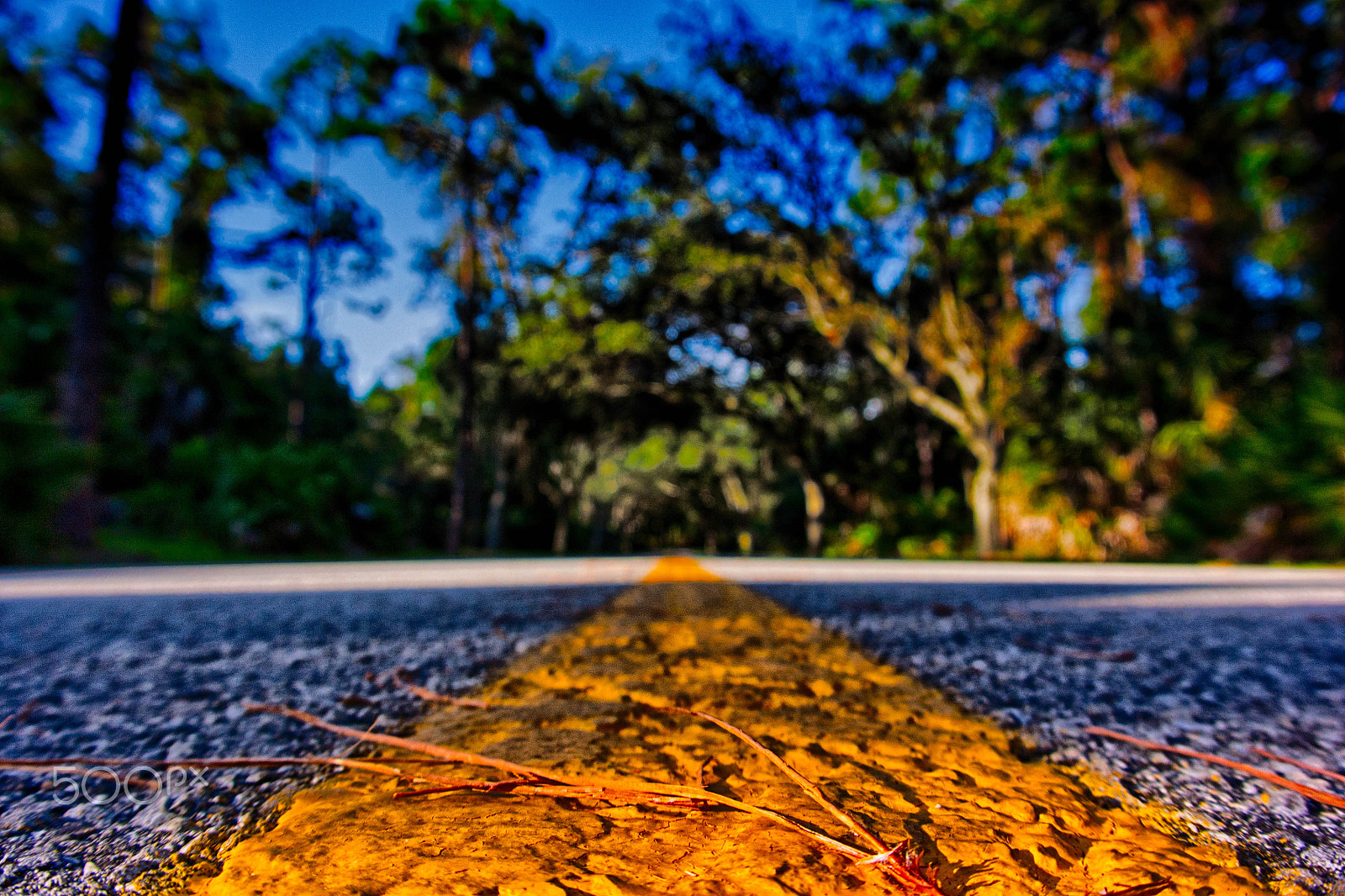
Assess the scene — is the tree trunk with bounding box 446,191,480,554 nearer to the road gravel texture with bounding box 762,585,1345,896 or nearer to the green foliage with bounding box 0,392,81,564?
the green foliage with bounding box 0,392,81,564

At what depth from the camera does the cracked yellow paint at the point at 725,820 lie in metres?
0.53

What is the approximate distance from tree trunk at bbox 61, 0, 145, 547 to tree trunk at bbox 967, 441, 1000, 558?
12843 mm

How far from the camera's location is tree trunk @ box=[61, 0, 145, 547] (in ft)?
26.9

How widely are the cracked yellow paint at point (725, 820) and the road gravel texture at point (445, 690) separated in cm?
8

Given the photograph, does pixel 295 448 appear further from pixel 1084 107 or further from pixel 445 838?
pixel 1084 107

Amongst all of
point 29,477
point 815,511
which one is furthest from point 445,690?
point 815,511

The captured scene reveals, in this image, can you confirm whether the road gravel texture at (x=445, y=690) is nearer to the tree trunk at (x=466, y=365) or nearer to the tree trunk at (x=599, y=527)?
the tree trunk at (x=466, y=365)

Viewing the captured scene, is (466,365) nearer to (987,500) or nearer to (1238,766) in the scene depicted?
(987,500)

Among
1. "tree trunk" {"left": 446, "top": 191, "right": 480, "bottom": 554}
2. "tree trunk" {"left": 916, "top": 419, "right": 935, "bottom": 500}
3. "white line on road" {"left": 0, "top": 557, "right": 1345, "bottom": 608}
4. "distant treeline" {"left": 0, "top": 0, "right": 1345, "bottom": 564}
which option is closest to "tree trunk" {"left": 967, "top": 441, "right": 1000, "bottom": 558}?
"distant treeline" {"left": 0, "top": 0, "right": 1345, "bottom": 564}

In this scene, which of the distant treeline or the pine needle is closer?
the pine needle

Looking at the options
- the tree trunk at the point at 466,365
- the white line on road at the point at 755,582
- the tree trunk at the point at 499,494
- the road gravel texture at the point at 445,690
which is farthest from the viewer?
the tree trunk at the point at 499,494

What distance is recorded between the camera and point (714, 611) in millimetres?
2363

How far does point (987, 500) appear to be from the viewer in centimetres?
1156

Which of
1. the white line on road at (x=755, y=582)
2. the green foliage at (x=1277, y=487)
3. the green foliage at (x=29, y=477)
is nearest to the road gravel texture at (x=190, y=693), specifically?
the white line on road at (x=755, y=582)
